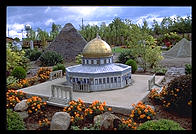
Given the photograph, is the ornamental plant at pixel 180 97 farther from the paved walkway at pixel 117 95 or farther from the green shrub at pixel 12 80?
the green shrub at pixel 12 80

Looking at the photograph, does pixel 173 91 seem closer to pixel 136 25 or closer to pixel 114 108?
pixel 114 108

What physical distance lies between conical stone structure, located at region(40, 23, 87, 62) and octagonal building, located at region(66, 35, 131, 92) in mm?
15448

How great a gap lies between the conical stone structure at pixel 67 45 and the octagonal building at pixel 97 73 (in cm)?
1545

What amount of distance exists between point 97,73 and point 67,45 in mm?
18035

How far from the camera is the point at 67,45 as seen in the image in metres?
30.1

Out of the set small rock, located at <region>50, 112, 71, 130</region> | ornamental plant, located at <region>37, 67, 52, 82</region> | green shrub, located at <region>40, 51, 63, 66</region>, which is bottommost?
small rock, located at <region>50, 112, 71, 130</region>

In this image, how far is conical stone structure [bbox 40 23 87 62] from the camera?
30.0 meters

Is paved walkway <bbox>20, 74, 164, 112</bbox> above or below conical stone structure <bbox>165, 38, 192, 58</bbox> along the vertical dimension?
below

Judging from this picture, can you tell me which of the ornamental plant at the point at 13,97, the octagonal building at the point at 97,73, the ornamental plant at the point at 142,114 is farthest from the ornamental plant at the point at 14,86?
the ornamental plant at the point at 142,114

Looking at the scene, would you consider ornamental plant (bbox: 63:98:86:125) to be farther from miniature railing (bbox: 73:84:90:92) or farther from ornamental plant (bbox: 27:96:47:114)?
miniature railing (bbox: 73:84:90:92)

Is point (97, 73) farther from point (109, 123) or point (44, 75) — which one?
point (44, 75)

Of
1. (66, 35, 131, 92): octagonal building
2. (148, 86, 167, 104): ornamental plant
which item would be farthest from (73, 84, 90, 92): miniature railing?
(148, 86, 167, 104): ornamental plant

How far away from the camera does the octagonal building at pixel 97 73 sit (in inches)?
516
